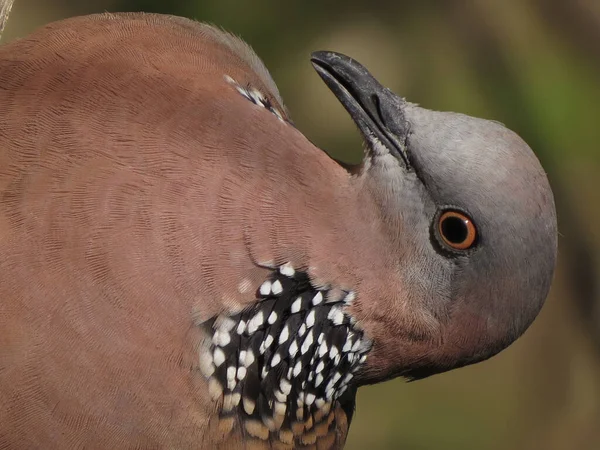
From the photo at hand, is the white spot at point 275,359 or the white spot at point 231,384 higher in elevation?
the white spot at point 275,359

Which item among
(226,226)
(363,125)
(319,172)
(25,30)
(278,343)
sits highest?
(363,125)

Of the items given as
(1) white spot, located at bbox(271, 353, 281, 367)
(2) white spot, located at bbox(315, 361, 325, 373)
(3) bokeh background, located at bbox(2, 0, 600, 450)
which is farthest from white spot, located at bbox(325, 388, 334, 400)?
(3) bokeh background, located at bbox(2, 0, 600, 450)

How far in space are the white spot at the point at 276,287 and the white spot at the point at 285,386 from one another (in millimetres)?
262

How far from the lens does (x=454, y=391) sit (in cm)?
559

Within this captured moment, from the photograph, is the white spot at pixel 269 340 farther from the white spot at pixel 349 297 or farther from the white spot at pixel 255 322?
the white spot at pixel 349 297

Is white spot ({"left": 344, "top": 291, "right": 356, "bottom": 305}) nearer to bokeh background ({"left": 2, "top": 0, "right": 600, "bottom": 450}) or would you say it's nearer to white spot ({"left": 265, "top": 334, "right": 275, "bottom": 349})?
white spot ({"left": 265, "top": 334, "right": 275, "bottom": 349})

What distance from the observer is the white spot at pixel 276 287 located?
2221 millimetres

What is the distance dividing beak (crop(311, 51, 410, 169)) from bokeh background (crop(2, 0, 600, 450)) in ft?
9.29

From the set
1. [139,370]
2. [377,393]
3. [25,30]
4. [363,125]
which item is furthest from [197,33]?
[377,393]

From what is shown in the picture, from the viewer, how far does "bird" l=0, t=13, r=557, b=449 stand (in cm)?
210

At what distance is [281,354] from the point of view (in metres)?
2.30

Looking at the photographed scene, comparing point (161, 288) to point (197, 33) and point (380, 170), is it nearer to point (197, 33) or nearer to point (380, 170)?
point (380, 170)

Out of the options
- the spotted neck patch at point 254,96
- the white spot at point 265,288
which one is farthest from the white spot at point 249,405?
the spotted neck patch at point 254,96

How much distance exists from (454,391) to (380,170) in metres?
3.52
